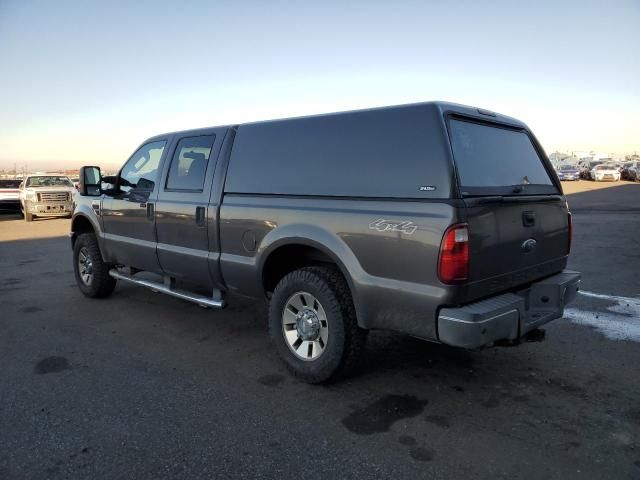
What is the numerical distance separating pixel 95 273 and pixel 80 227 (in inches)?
35.8

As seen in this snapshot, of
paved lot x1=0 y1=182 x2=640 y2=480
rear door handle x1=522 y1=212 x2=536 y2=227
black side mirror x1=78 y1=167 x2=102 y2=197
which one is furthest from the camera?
black side mirror x1=78 y1=167 x2=102 y2=197

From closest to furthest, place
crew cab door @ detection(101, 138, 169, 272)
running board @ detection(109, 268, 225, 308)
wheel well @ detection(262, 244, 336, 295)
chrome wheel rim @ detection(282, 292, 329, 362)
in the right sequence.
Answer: chrome wheel rim @ detection(282, 292, 329, 362), wheel well @ detection(262, 244, 336, 295), running board @ detection(109, 268, 225, 308), crew cab door @ detection(101, 138, 169, 272)

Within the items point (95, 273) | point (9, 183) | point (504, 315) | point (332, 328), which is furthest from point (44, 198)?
point (504, 315)

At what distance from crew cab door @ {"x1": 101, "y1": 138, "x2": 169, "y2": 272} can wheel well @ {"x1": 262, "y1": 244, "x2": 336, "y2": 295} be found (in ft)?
5.38

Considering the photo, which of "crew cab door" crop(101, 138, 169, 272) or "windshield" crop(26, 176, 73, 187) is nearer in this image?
"crew cab door" crop(101, 138, 169, 272)

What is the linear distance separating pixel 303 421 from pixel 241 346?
1.57 m

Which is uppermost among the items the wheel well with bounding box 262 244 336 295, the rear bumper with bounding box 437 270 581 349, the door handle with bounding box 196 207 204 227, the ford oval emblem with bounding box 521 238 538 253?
the door handle with bounding box 196 207 204 227

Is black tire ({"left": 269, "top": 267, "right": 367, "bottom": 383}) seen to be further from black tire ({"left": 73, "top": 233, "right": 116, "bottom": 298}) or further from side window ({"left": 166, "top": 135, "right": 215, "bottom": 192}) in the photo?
black tire ({"left": 73, "top": 233, "right": 116, "bottom": 298})

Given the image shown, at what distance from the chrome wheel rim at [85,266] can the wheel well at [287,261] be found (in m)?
3.23

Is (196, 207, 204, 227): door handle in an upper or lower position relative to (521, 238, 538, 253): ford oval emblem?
upper

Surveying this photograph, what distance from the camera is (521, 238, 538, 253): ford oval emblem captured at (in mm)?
3522

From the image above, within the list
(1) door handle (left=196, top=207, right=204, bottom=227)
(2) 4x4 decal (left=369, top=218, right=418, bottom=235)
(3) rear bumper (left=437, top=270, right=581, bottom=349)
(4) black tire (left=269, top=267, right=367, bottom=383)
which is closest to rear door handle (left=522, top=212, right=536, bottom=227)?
(3) rear bumper (left=437, top=270, right=581, bottom=349)

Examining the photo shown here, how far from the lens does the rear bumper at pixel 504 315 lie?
2992 mm

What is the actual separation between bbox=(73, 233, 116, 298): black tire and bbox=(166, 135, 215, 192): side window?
187 cm
